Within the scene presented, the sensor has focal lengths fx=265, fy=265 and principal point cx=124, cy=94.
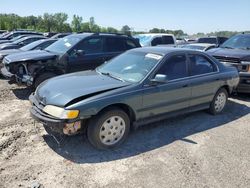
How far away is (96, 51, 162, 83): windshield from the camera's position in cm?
454

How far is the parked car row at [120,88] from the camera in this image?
12.6ft

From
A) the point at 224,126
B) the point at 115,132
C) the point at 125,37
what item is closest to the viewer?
the point at 115,132

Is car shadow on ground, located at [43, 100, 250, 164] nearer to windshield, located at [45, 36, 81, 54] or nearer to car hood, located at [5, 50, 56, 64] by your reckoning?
car hood, located at [5, 50, 56, 64]

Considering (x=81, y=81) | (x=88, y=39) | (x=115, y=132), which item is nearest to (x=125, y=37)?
(x=88, y=39)

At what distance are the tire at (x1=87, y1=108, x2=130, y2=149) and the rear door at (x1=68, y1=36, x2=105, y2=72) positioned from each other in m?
3.34

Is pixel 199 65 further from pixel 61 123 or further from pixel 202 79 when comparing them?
pixel 61 123

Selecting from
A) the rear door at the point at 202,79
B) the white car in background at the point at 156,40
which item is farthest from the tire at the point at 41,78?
the white car in background at the point at 156,40

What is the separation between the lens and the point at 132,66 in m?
4.82

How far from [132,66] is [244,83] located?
3.77 meters

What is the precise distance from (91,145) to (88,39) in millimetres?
4014

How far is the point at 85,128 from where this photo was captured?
3926mm

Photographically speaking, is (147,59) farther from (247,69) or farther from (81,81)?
(247,69)

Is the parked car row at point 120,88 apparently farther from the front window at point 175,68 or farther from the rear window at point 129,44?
the rear window at point 129,44

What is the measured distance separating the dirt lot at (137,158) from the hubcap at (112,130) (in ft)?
0.60
